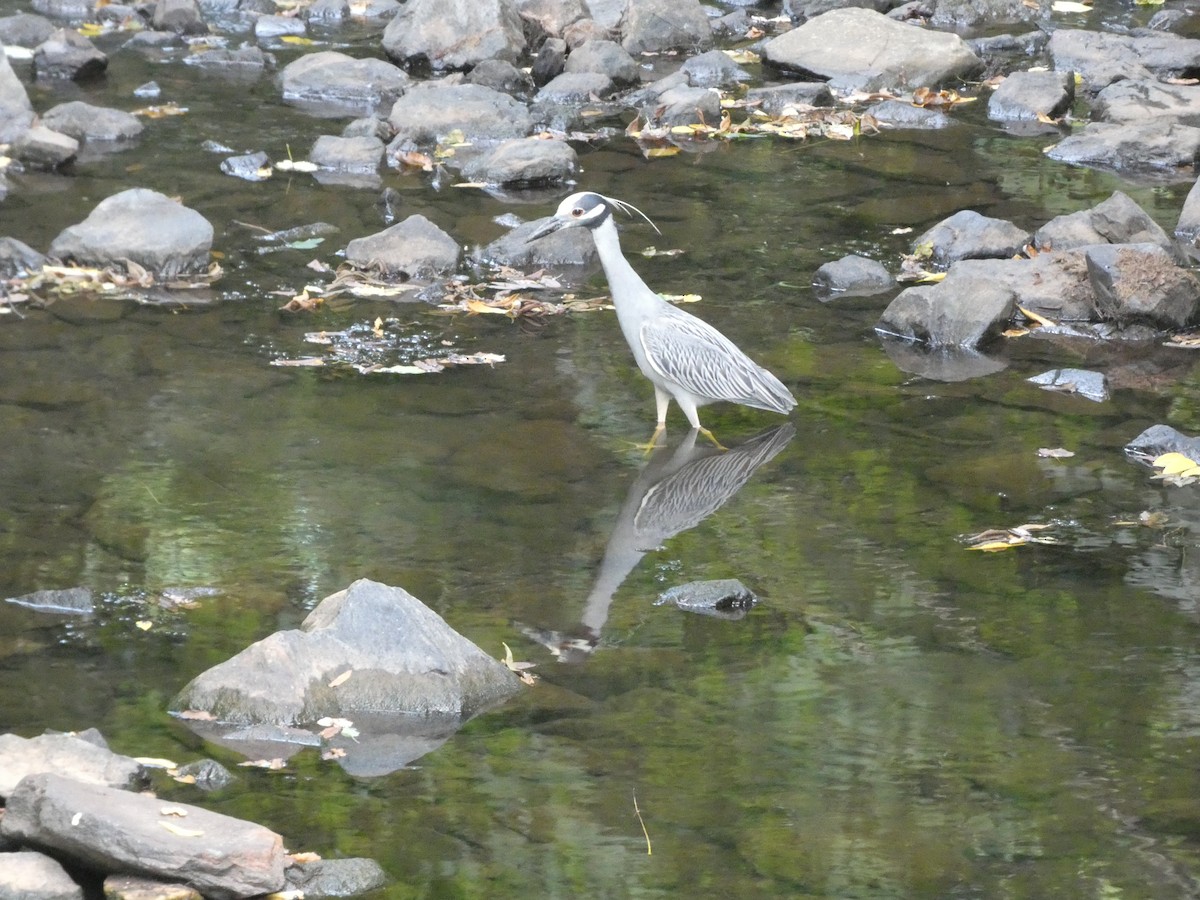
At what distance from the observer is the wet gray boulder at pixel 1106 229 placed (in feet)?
28.8

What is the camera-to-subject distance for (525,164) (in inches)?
415

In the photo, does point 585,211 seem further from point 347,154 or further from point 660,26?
point 660,26

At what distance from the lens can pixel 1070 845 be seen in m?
4.13

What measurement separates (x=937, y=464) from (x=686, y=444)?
1.08m

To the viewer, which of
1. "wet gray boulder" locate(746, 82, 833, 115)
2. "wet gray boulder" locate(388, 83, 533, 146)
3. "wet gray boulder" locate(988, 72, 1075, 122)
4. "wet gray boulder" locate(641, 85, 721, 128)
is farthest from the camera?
"wet gray boulder" locate(746, 82, 833, 115)

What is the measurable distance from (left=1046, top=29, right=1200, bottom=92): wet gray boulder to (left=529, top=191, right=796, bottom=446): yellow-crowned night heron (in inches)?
272

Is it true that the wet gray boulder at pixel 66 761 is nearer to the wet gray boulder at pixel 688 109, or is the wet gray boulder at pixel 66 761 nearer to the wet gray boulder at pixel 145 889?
the wet gray boulder at pixel 145 889

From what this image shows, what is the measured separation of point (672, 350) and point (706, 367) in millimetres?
164

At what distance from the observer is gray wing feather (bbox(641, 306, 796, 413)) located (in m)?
6.95

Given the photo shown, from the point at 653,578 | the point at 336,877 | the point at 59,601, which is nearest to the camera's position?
the point at 336,877

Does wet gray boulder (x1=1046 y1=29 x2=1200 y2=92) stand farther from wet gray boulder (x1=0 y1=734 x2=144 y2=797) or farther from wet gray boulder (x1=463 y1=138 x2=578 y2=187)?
wet gray boulder (x1=0 y1=734 x2=144 y2=797)

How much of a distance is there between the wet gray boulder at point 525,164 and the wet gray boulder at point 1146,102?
13.2 ft

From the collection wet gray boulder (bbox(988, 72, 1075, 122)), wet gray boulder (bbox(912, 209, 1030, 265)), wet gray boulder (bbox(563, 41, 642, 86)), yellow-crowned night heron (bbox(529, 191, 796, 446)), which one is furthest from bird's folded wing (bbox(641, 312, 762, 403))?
wet gray boulder (bbox(563, 41, 642, 86))

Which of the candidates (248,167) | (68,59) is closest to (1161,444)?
(248,167)
